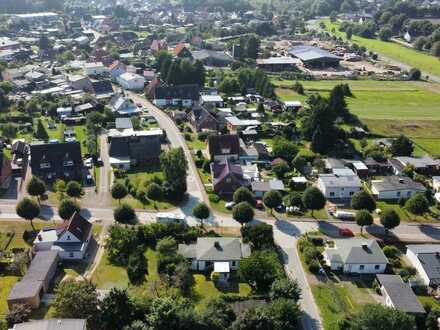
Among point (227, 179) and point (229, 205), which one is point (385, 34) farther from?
point (229, 205)

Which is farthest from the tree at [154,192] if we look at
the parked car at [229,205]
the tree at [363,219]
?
the tree at [363,219]

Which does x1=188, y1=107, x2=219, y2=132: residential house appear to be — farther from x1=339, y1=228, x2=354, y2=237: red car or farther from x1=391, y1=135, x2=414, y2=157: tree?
x1=339, y1=228, x2=354, y2=237: red car

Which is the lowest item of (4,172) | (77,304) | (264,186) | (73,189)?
(4,172)

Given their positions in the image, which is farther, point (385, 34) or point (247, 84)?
point (385, 34)

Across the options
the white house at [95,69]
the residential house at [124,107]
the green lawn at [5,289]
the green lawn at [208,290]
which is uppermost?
the green lawn at [208,290]

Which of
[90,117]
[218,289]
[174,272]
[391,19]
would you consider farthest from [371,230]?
[391,19]

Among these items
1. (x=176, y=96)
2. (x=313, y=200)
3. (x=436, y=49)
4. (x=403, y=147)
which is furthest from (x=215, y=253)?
(x=436, y=49)

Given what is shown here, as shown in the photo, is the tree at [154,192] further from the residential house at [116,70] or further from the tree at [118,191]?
the residential house at [116,70]
